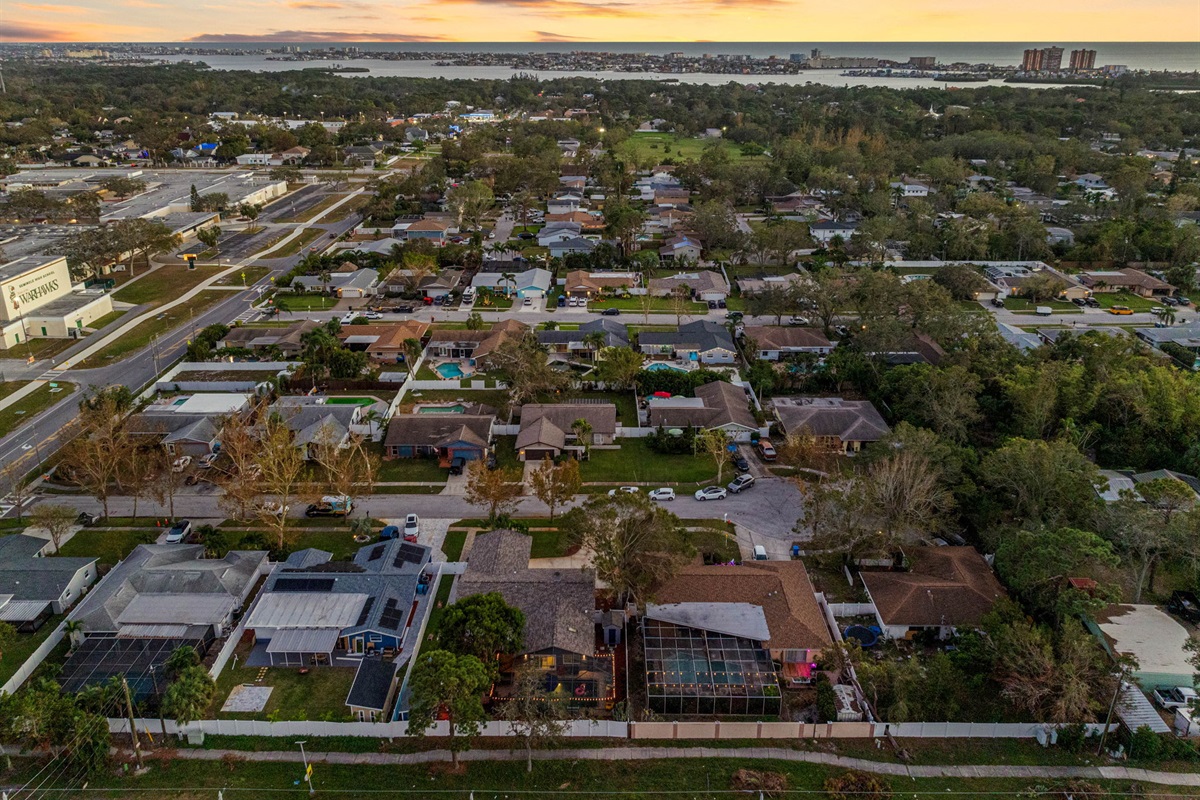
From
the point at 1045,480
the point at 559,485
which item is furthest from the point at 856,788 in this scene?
the point at 559,485

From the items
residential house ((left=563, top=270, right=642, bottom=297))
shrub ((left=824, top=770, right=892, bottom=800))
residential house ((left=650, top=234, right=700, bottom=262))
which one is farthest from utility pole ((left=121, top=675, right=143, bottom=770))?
residential house ((left=650, top=234, right=700, bottom=262))

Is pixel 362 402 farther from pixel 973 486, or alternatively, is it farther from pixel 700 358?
pixel 973 486

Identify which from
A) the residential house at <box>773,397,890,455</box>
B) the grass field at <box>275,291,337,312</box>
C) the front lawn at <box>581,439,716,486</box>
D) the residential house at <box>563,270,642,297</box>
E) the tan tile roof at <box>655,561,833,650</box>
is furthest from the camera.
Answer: the residential house at <box>563,270,642,297</box>

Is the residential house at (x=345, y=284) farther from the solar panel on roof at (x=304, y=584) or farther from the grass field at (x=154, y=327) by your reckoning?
the solar panel on roof at (x=304, y=584)

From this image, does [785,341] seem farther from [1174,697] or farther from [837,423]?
[1174,697]

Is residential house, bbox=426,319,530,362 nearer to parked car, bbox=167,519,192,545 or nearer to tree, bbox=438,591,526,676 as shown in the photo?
parked car, bbox=167,519,192,545

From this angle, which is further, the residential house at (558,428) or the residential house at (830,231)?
the residential house at (830,231)

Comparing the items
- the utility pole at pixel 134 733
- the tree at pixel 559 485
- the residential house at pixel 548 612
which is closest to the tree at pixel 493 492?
the tree at pixel 559 485
